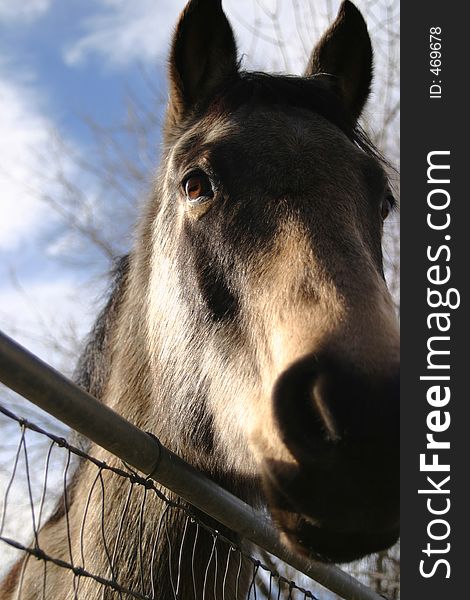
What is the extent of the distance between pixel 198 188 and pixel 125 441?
131cm

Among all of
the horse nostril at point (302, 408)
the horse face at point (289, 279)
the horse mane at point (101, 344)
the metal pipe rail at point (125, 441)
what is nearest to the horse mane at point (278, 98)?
the horse face at point (289, 279)

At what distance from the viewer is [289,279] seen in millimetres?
2525

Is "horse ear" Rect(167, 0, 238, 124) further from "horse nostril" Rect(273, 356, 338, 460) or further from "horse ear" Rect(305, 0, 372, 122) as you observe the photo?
"horse nostril" Rect(273, 356, 338, 460)

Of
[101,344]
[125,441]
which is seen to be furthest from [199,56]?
[125,441]

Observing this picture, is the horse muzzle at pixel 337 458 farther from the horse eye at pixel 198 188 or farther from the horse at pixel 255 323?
the horse eye at pixel 198 188

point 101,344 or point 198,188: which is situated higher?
point 198,188

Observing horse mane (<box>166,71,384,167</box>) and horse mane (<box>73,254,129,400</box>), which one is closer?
horse mane (<box>166,71,384,167</box>)

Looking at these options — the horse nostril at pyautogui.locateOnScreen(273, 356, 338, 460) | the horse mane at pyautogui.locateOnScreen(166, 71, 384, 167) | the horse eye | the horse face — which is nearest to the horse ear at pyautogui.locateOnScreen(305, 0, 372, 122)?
the horse face

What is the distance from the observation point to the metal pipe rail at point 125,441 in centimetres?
185

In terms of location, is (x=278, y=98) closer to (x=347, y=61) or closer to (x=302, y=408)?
(x=347, y=61)

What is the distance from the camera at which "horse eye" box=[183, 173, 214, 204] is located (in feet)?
10.1

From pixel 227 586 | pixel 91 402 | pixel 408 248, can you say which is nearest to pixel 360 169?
pixel 408 248

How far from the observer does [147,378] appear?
3.45 metres

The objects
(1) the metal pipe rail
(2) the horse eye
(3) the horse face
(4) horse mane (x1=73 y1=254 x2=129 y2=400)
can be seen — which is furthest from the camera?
(4) horse mane (x1=73 y1=254 x2=129 y2=400)
